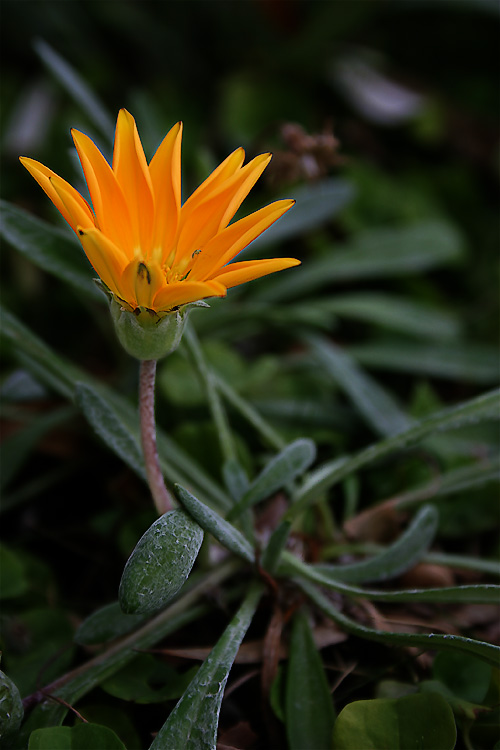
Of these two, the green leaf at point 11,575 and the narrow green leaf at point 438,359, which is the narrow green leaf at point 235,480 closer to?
the green leaf at point 11,575

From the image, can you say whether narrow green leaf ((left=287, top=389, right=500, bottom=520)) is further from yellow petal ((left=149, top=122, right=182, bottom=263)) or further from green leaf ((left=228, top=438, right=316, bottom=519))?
yellow petal ((left=149, top=122, right=182, bottom=263))

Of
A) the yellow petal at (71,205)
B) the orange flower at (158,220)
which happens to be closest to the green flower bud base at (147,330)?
the orange flower at (158,220)

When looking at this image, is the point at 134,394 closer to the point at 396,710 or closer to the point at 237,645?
the point at 237,645

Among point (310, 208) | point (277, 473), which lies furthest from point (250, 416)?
point (310, 208)

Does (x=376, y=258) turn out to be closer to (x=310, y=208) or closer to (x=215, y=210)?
(x=310, y=208)

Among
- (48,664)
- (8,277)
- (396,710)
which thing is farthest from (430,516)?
(8,277)
